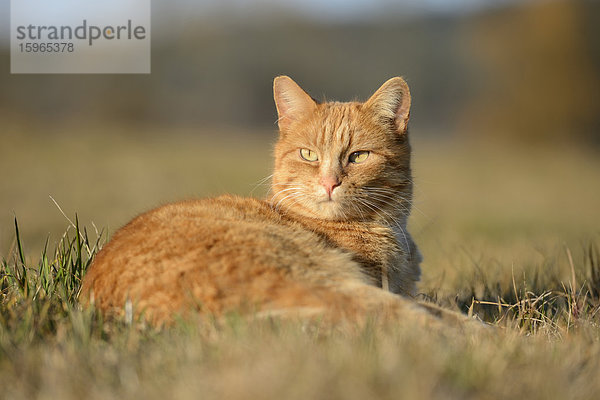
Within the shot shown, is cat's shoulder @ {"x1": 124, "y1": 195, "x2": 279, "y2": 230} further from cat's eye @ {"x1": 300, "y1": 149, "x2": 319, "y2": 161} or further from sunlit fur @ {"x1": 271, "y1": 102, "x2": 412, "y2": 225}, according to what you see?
cat's eye @ {"x1": 300, "y1": 149, "x2": 319, "y2": 161}

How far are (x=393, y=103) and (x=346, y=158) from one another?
1.65ft

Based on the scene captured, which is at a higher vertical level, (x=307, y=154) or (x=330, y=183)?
(x=307, y=154)

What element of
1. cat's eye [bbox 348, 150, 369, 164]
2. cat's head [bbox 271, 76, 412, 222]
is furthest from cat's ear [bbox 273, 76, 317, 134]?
cat's eye [bbox 348, 150, 369, 164]

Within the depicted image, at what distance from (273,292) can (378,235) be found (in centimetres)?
121

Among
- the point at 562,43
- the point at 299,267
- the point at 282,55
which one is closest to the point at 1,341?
the point at 299,267

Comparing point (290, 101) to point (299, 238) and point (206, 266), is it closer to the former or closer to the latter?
point (299, 238)

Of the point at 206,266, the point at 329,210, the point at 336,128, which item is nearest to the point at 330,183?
the point at 329,210

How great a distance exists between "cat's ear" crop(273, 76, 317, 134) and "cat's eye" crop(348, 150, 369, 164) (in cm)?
45

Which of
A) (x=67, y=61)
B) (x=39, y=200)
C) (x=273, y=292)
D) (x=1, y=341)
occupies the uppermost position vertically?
(x=67, y=61)

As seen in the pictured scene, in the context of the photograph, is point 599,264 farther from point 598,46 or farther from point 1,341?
point 598,46

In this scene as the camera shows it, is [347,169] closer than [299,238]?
No

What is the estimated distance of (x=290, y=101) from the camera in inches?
151

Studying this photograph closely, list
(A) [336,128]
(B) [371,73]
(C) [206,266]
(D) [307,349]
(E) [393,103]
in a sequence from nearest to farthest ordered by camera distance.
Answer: (D) [307,349], (C) [206,266], (A) [336,128], (E) [393,103], (B) [371,73]

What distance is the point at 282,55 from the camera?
38.9 metres
